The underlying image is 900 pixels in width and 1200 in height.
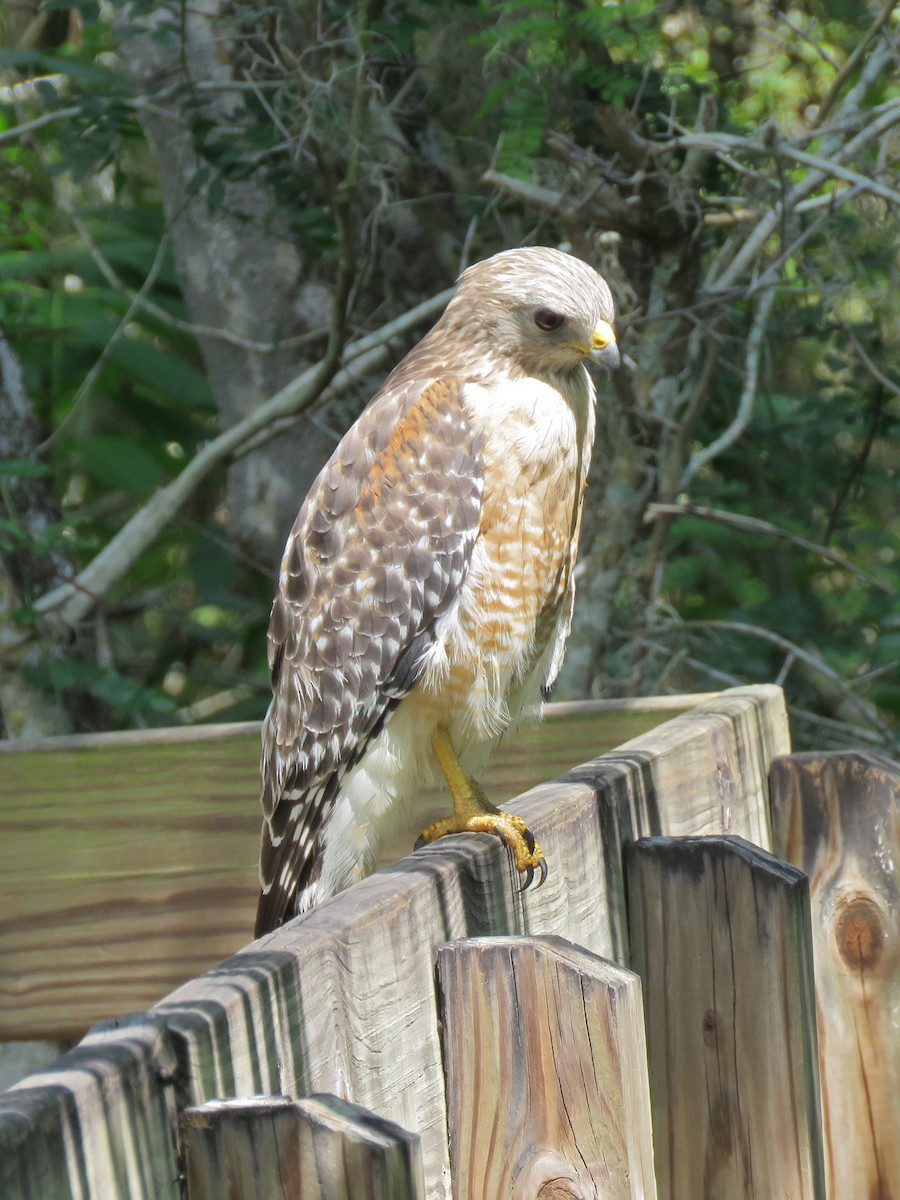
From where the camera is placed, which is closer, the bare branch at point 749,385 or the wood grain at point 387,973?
the wood grain at point 387,973

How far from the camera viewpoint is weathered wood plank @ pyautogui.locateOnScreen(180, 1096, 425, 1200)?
2.74 feet

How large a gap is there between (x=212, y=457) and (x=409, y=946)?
3259 millimetres

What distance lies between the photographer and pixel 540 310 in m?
2.52

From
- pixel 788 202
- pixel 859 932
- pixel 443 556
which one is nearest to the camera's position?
pixel 859 932

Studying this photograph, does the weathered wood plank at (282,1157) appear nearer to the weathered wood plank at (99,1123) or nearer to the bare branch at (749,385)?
the weathered wood plank at (99,1123)

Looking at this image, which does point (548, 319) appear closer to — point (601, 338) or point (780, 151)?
point (601, 338)

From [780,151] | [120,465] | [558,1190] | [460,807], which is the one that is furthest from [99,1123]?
[120,465]

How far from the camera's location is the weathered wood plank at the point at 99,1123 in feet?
2.36

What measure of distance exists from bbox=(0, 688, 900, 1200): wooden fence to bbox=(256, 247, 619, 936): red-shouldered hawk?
0.22m

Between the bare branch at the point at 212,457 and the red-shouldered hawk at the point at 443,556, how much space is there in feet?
4.58

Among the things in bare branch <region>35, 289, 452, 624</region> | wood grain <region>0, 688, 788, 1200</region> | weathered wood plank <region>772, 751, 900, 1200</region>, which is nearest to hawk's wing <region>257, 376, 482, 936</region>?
wood grain <region>0, 688, 788, 1200</region>

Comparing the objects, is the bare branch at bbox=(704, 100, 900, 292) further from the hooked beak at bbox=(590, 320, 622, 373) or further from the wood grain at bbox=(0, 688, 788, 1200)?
the wood grain at bbox=(0, 688, 788, 1200)

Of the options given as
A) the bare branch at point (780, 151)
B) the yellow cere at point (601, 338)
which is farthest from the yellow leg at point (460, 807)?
the bare branch at point (780, 151)

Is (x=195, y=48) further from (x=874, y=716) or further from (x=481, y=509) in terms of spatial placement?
(x=874, y=716)
